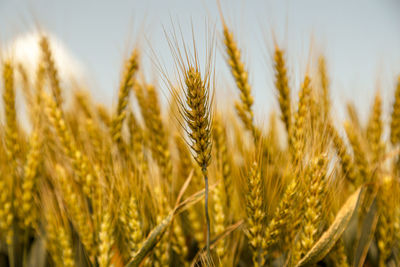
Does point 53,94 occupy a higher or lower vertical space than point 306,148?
higher

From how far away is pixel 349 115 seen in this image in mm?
1308

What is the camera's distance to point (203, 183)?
0.82 meters

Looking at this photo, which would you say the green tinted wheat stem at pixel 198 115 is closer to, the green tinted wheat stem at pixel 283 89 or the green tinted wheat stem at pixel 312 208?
the green tinted wheat stem at pixel 312 208

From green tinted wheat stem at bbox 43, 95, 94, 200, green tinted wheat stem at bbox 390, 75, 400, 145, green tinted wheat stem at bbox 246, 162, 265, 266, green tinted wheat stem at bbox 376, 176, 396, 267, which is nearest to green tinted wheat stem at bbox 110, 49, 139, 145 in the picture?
green tinted wheat stem at bbox 43, 95, 94, 200

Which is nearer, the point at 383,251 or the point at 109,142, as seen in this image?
the point at 383,251

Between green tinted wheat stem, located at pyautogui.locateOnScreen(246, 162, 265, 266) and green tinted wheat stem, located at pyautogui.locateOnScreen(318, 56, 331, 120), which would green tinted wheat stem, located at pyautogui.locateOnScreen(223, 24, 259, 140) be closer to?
green tinted wheat stem, located at pyautogui.locateOnScreen(246, 162, 265, 266)

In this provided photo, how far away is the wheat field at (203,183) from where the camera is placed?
24.6 inches

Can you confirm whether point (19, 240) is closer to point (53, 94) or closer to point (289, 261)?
point (53, 94)

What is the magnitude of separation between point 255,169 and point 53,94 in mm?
783

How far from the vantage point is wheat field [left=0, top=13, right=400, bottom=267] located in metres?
0.62

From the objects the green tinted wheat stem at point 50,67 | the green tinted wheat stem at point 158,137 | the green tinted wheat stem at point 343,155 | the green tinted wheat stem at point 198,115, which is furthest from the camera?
the green tinted wheat stem at point 50,67

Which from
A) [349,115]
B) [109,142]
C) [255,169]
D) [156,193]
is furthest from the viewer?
[349,115]

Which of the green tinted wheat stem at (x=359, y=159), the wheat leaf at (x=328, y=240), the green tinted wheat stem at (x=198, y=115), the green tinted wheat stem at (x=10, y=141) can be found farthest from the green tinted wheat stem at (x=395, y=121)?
the green tinted wheat stem at (x=10, y=141)

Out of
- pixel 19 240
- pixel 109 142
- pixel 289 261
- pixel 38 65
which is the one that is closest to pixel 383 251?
pixel 289 261
